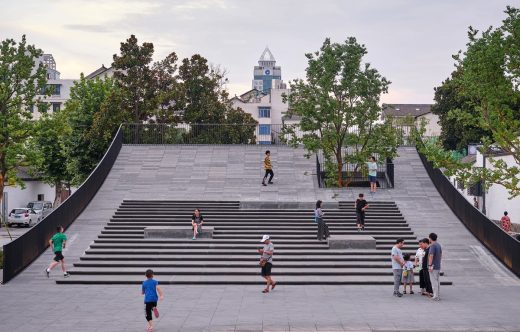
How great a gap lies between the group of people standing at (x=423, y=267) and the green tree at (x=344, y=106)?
14839 mm

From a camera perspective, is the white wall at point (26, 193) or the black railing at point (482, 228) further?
the white wall at point (26, 193)

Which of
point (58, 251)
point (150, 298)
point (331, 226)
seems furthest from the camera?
point (331, 226)

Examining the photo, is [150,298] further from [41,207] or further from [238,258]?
[41,207]

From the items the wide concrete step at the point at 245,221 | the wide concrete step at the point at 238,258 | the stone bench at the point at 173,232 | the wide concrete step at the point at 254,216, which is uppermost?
the wide concrete step at the point at 254,216

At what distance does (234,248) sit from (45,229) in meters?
6.59

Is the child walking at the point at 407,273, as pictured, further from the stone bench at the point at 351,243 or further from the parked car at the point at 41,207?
the parked car at the point at 41,207

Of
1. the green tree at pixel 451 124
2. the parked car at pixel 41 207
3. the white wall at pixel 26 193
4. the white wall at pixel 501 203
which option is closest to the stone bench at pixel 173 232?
the white wall at pixel 501 203

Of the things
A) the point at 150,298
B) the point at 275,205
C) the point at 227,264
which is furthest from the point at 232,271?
the point at 150,298

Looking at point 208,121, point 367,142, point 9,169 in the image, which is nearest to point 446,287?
point 367,142

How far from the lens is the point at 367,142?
34.5 m

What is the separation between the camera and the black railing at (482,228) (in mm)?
22438

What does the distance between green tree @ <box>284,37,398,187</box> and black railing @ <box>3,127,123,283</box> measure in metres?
9.87

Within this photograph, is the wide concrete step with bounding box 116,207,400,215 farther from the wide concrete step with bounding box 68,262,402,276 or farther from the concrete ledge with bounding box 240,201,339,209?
the wide concrete step with bounding box 68,262,402,276

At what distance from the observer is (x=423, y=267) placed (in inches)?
744
